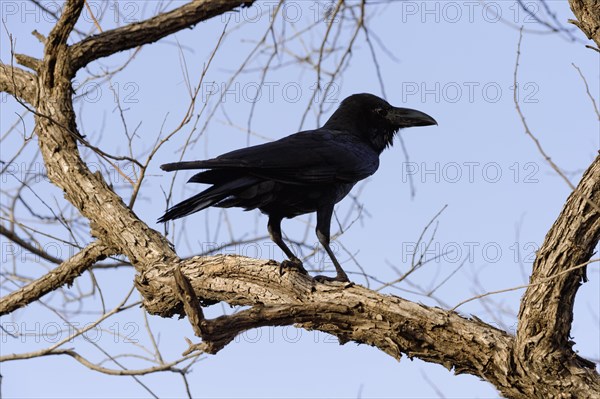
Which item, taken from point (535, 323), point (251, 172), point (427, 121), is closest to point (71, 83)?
point (251, 172)

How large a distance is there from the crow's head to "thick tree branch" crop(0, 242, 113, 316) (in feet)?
7.03

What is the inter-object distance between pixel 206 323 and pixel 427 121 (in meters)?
3.37

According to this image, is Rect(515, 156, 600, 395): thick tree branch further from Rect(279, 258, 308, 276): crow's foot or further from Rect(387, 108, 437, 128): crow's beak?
Rect(387, 108, 437, 128): crow's beak

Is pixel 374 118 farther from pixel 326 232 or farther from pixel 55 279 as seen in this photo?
pixel 55 279

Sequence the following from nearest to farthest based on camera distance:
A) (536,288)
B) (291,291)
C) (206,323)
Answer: (206,323)
(536,288)
(291,291)

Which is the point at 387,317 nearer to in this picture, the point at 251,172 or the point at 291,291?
the point at 291,291

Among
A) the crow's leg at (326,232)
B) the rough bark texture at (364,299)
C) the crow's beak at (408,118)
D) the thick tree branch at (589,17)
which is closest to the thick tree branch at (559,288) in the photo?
the rough bark texture at (364,299)

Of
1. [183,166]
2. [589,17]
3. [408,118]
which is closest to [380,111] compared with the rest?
[408,118]

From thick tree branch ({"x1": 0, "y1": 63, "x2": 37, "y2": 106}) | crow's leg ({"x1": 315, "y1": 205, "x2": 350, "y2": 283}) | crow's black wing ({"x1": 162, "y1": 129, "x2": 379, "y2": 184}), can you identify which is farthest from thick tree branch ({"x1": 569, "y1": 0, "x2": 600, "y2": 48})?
thick tree branch ({"x1": 0, "y1": 63, "x2": 37, "y2": 106})

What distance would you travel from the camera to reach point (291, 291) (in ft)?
14.5

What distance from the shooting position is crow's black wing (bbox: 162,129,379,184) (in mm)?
4785

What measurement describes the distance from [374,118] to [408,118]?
10.9 inches

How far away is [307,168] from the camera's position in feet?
17.3

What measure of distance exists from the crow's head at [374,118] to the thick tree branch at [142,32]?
4.09 feet
